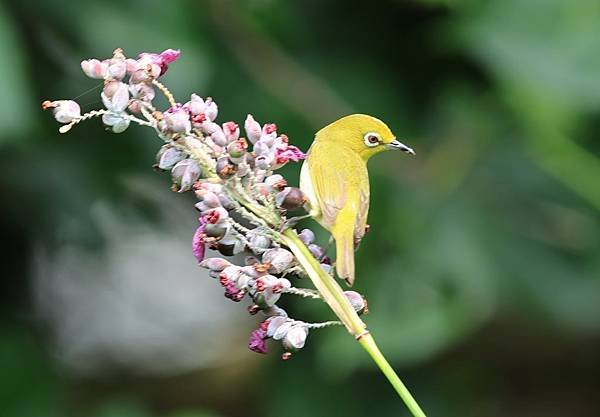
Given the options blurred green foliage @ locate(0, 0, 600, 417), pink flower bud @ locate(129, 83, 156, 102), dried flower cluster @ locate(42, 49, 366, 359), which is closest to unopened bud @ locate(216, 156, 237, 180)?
dried flower cluster @ locate(42, 49, 366, 359)

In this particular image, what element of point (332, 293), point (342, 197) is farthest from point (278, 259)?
point (342, 197)

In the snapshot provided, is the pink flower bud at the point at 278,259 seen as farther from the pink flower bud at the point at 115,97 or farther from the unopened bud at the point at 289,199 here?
the pink flower bud at the point at 115,97

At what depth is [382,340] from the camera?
2.57 meters

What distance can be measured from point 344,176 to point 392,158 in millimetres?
1804

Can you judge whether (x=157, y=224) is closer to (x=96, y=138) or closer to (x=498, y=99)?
(x=96, y=138)

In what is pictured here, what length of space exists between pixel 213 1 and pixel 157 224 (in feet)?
2.32

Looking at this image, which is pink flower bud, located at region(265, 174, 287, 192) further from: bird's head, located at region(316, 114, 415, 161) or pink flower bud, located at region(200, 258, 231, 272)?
bird's head, located at region(316, 114, 415, 161)

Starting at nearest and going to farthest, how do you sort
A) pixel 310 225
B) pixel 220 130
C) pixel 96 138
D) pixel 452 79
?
pixel 220 130, pixel 310 225, pixel 96 138, pixel 452 79

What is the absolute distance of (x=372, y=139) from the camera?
112 cm

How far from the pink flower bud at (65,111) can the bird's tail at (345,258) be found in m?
0.28

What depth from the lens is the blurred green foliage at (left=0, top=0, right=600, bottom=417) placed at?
8.36 ft

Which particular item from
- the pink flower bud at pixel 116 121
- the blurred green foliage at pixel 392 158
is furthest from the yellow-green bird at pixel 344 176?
the blurred green foliage at pixel 392 158

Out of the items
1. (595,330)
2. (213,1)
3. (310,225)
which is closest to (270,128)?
(310,225)

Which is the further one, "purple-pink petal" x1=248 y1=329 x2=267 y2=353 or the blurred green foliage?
the blurred green foliage
